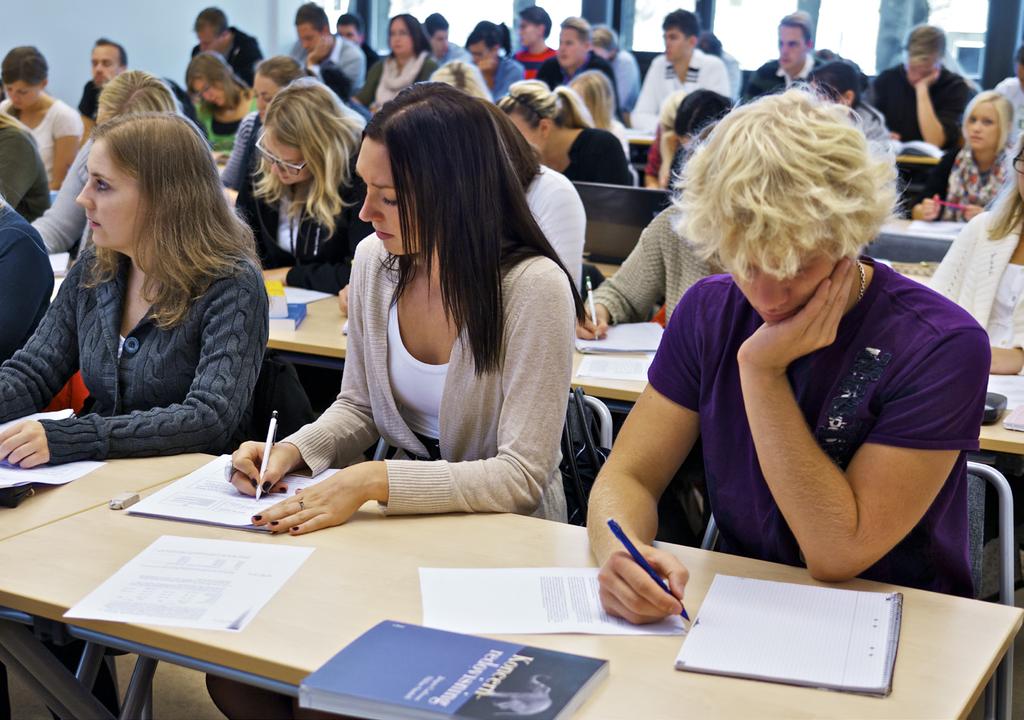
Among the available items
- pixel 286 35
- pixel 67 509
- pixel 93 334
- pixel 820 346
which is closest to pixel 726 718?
pixel 820 346

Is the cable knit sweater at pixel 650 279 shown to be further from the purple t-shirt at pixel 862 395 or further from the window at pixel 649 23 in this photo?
the window at pixel 649 23

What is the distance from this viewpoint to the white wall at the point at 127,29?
9938mm

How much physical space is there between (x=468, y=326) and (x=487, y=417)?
17 centimetres

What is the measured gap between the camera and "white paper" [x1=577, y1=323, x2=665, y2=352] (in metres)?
3.06

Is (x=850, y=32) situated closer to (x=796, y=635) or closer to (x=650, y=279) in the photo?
(x=650, y=279)

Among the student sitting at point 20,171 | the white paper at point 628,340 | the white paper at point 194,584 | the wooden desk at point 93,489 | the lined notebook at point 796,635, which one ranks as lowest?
the white paper at point 628,340

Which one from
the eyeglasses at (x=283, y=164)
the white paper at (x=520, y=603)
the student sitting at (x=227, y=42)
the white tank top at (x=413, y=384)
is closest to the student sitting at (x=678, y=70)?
the student sitting at (x=227, y=42)

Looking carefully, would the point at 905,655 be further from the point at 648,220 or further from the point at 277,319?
the point at 648,220

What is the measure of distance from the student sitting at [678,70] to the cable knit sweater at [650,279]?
606 cm

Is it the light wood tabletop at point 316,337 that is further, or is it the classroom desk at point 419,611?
the light wood tabletop at point 316,337

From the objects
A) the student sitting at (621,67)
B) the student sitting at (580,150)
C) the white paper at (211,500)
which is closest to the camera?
the white paper at (211,500)

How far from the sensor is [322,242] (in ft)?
12.5

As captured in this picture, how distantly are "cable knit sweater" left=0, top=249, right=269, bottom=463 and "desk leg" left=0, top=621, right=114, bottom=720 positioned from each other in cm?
48

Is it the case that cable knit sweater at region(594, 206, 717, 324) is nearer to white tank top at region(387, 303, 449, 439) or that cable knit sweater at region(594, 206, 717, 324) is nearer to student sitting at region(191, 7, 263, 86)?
white tank top at region(387, 303, 449, 439)
